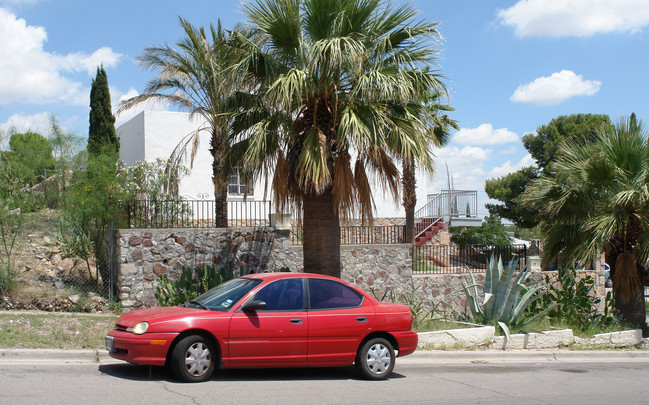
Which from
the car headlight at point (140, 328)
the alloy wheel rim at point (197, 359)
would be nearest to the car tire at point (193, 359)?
the alloy wheel rim at point (197, 359)

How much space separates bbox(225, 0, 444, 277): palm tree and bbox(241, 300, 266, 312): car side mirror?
11.3 feet

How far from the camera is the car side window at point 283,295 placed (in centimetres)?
829

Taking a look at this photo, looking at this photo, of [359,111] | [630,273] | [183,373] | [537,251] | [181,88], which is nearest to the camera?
[183,373]

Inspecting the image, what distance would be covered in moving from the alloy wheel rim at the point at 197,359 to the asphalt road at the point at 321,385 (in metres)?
0.19

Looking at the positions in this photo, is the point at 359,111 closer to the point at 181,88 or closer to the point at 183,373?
the point at 183,373

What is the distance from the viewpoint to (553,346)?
12.4m

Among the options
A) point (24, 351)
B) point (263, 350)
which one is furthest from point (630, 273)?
point (24, 351)

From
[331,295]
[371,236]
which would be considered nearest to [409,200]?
[371,236]

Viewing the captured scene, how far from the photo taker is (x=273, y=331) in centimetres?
803

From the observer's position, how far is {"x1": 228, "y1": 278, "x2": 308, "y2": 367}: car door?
788 cm

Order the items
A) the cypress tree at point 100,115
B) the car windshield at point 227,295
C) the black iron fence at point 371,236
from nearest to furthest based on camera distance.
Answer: the car windshield at point 227,295, the black iron fence at point 371,236, the cypress tree at point 100,115

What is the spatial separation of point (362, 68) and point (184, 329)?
660cm

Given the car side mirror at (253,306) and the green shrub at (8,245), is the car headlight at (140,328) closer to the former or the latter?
the car side mirror at (253,306)

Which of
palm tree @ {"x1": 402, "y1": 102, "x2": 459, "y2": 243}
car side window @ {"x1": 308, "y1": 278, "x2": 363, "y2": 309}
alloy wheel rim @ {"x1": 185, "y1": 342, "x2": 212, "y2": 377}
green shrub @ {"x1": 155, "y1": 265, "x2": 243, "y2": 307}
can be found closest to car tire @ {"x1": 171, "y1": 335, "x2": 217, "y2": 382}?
alloy wheel rim @ {"x1": 185, "y1": 342, "x2": 212, "y2": 377}
